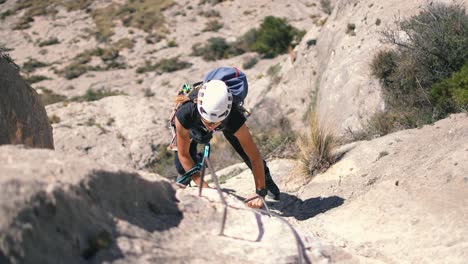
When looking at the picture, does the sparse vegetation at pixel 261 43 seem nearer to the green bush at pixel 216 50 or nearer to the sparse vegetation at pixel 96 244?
the green bush at pixel 216 50

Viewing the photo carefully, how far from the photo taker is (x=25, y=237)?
2.02 m

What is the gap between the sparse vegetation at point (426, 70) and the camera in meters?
7.03

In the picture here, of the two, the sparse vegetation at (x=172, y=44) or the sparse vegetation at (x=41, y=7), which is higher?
the sparse vegetation at (x=172, y=44)

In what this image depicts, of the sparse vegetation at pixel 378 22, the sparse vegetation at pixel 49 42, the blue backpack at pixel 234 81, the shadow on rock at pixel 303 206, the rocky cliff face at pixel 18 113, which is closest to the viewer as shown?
the rocky cliff face at pixel 18 113

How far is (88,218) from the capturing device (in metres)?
2.36

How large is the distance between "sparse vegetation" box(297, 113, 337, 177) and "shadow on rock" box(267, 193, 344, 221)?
54 centimetres

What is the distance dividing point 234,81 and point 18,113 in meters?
1.75

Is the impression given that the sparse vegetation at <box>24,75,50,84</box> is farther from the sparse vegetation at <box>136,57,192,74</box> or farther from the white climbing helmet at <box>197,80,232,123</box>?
the white climbing helmet at <box>197,80,232,123</box>

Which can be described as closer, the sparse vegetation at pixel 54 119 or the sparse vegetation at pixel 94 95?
the sparse vegetation at pixel 54 119

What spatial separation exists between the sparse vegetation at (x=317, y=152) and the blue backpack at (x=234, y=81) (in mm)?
1922

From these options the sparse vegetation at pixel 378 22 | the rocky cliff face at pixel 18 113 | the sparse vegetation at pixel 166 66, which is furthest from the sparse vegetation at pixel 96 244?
the sparse vegetation at pixel 166 66

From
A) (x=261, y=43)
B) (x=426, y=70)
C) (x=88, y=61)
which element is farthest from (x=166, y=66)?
(x=426, y=70)

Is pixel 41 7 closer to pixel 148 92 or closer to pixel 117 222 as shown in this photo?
pixel 148 92

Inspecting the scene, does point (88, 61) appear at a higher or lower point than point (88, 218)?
lower
